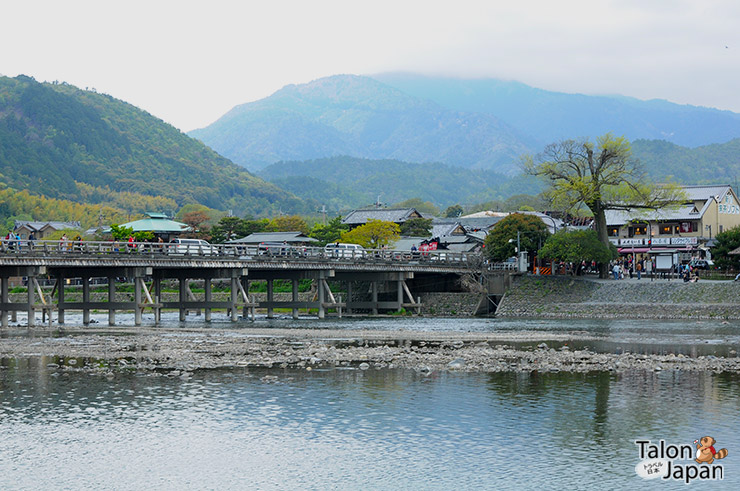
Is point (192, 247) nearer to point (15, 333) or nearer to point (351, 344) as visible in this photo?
point (15, 333)

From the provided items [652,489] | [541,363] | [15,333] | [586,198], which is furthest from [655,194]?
[652,489]

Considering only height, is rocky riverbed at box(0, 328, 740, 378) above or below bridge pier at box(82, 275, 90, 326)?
below

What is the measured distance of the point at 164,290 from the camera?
91.6 meters

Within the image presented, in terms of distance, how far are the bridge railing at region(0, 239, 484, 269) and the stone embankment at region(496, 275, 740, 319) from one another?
22.3ft

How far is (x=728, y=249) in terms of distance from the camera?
68500 millimetres

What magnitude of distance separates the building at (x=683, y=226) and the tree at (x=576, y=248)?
728 inches

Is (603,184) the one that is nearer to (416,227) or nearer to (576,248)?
(576,248)

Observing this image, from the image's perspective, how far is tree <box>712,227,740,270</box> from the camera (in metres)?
67.8

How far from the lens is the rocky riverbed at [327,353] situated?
30250 mm

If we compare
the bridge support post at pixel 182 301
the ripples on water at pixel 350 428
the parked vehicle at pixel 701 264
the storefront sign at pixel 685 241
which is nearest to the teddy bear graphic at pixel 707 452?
the ripples on water at pixel 350 428

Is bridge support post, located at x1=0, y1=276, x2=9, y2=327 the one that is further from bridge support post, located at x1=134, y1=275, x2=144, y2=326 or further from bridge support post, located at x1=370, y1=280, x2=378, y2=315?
bridge support post, located at x1=370, y1=280, x2=378, y2=315

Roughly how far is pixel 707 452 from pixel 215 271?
44.5 m

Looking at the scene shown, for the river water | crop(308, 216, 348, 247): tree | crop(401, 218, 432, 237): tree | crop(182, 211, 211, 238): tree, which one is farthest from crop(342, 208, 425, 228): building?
the river water

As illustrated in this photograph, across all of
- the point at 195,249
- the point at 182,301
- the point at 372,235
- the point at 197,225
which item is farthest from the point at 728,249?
the point at 197,225
